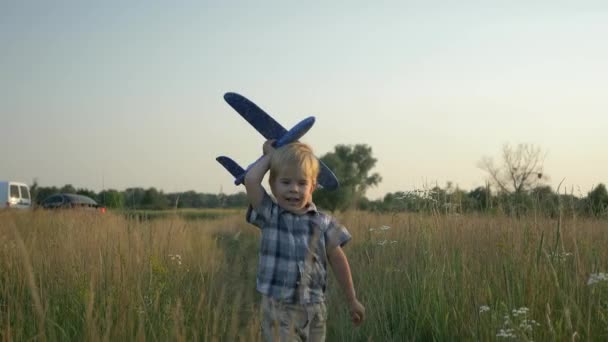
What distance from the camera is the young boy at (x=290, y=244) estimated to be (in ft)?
9.90

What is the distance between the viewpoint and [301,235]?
3.10m

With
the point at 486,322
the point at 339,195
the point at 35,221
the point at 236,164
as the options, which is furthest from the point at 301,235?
the point at 339,195

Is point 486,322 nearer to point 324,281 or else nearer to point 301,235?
point 324,281

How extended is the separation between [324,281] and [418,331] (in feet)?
4.29

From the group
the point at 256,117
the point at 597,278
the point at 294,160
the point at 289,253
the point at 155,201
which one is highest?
the point at 256,117

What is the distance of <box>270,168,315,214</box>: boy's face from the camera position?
3.01 meters

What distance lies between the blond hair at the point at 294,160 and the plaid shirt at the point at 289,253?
0.61ft

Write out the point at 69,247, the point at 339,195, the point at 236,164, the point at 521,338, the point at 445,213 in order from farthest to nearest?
1. the point at 339,195
2. the point at 445,213
3. the point at 69,247
4. the point at 236,164
5. the point at 521,338

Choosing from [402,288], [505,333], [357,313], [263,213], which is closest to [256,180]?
[263,213]

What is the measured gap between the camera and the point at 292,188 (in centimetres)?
301

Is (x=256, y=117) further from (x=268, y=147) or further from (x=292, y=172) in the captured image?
(x=292, y=172)

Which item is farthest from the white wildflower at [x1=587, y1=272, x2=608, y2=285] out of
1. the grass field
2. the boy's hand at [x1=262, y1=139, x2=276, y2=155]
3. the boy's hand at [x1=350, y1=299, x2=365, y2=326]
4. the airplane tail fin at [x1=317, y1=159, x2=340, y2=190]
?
the boy's hand at [x1=262, y1=139, x2=276, y2=155]

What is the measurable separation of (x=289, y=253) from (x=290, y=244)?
4cm

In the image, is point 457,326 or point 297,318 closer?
point 297,318
